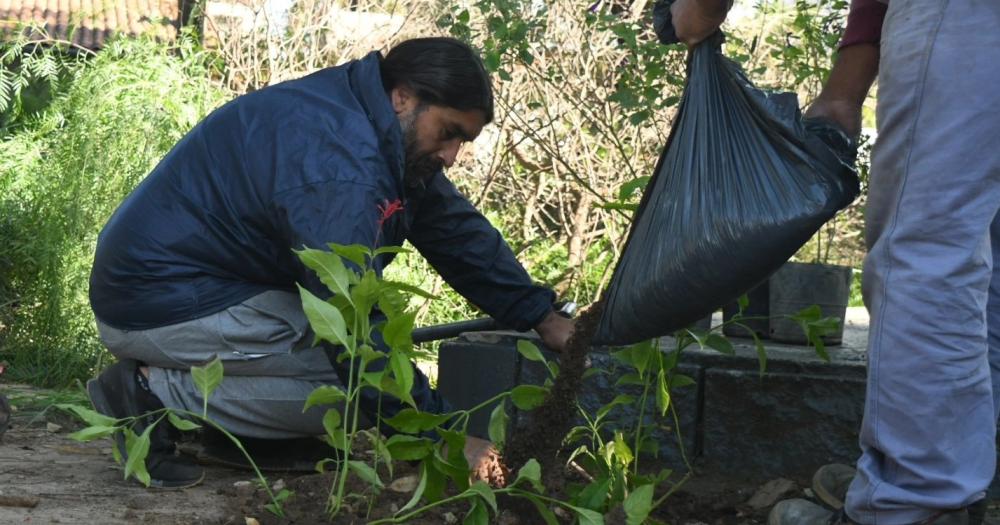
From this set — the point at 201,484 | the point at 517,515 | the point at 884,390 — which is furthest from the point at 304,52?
the point at 884,390

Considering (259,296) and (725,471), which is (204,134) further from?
(725,471)

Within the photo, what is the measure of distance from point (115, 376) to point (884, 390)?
1982 mm

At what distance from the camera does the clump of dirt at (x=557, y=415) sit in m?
2.62

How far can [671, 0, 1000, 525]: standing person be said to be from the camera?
2.16 meters

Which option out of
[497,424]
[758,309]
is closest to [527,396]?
[497,424]

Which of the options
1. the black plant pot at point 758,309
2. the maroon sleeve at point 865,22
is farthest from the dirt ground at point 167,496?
the maroon sleeve at point 865,22

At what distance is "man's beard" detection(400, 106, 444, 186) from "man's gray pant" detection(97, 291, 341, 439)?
0.45m

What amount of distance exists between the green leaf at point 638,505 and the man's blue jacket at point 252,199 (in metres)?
0.83

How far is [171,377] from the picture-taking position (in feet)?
10.3

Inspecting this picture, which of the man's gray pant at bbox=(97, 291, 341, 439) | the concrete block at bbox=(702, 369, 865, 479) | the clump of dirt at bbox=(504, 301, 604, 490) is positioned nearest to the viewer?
the clump of dirt at bbox=(504, 301, 604, 490)

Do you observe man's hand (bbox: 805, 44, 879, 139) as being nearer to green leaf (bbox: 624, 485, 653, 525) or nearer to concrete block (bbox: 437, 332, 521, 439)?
green leaf (bbox: 624, 485, 653, 525)

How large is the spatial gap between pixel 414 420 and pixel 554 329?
3.76 feet

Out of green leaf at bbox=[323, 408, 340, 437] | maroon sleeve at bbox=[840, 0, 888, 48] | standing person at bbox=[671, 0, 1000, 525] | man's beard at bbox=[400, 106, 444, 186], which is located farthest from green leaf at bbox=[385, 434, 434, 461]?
maroon sleeve at bbox=[840, 0, 888, 48]

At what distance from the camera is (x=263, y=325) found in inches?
122
